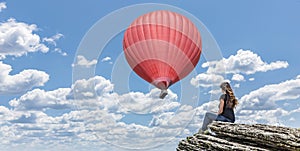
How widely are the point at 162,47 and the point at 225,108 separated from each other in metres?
14.0

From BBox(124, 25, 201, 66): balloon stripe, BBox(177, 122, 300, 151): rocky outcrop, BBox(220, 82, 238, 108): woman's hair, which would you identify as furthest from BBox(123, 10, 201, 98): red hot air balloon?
BBox(177, 122, 300, 151): rocky outcrop

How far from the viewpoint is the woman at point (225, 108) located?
21016 mm

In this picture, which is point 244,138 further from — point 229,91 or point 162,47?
point 162,47

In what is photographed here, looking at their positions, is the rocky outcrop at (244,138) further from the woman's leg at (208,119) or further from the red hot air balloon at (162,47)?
the red hot air balloon at (162,47)

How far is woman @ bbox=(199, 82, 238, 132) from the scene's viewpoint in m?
21.0

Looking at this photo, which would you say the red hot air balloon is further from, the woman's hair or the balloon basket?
the woman's hair

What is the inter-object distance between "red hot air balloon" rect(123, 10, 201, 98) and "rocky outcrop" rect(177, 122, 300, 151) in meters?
13.6

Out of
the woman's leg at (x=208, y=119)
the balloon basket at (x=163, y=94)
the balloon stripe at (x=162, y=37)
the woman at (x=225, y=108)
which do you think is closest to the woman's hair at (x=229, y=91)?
the woman at (x=225, y=108)

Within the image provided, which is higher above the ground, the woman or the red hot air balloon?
the red hot air balloon

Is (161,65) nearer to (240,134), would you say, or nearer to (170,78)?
(170,78)

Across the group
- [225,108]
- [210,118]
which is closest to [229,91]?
[225,108]

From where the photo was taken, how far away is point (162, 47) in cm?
3444

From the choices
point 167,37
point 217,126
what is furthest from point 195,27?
point 217,126

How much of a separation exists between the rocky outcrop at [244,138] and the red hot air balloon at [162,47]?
13.6 m
